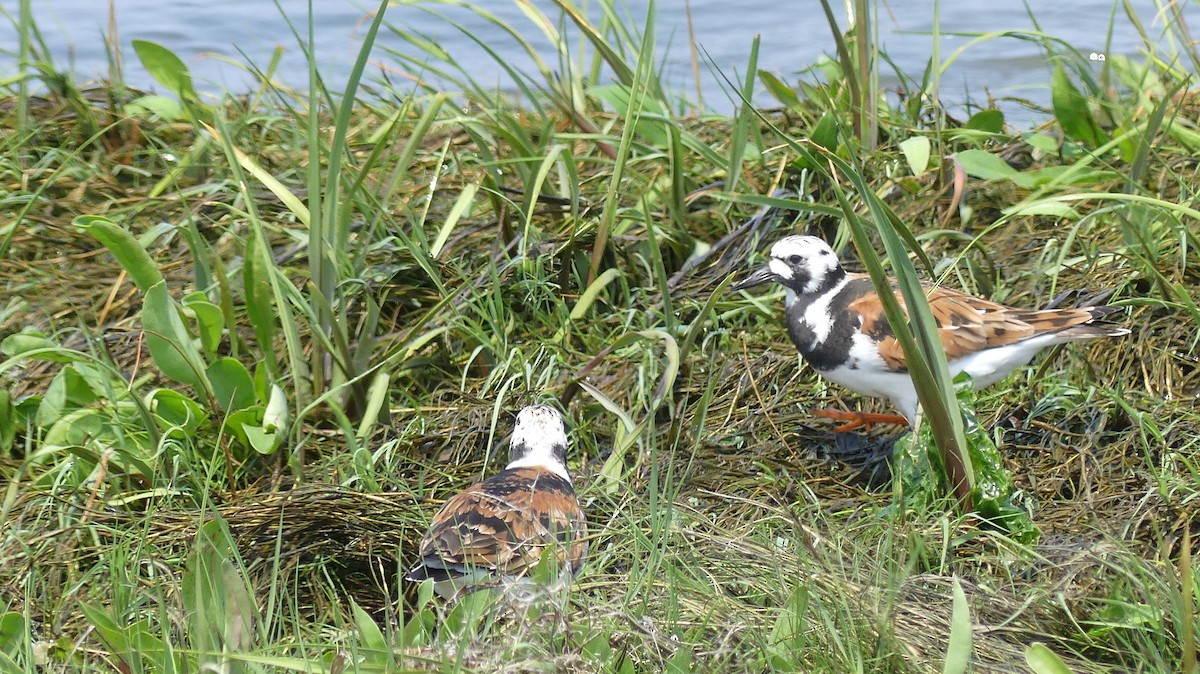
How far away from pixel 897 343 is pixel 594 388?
2.92 feet

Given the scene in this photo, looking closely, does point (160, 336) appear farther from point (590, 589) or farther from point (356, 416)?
point (590, 589)

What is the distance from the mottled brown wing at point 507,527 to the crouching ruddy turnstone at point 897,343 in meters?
0.98

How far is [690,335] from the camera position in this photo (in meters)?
3.81

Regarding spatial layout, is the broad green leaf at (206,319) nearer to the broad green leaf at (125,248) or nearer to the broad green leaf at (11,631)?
the broad green leaf at (125,248)

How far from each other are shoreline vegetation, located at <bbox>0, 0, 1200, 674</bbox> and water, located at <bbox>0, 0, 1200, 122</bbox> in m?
2.62

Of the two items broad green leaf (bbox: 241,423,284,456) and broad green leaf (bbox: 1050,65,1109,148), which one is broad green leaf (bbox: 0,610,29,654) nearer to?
broad green leaf (bbox: 241,423,284,456)

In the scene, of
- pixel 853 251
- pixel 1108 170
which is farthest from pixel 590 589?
pixel 1108 170

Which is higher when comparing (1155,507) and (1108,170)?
(1108,170)

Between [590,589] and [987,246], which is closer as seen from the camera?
[590,589]

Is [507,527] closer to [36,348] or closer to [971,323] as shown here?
[971,323]

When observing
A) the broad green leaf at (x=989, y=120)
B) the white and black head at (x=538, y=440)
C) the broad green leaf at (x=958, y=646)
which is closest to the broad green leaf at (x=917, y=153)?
the broad green leaf at (x=989, y=120)

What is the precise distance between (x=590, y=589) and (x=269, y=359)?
1.54 meters

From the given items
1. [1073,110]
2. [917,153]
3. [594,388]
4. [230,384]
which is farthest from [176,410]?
[1073,110]

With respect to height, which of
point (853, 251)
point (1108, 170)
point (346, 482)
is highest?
point (1108, 170)
